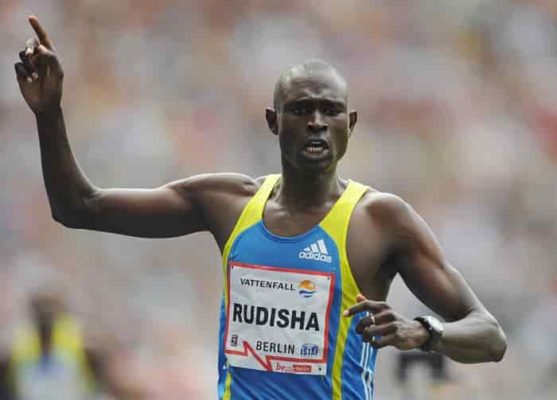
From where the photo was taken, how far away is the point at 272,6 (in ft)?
27.5

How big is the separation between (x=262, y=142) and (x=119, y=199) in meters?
3.82

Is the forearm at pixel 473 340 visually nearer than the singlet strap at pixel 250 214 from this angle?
Yes

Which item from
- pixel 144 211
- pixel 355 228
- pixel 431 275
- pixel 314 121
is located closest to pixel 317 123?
pixel 314 121

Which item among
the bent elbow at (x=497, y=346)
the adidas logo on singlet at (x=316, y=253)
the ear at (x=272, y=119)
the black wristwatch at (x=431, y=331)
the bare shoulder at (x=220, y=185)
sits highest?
the ear at (x=272, y=119)

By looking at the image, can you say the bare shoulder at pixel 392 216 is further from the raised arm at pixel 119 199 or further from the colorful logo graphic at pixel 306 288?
the raised arm at pixel 119 199

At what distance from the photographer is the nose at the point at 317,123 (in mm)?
4066

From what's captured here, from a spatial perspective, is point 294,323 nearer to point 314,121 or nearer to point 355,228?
point 355,228

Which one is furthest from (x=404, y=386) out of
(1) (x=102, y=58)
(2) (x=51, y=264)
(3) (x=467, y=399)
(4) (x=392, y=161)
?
(1) (x=102, y=58)

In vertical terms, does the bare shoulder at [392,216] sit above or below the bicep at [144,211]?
above

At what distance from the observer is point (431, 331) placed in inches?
145

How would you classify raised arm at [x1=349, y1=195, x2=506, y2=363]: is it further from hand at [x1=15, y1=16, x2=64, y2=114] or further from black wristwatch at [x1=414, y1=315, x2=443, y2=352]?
hand at [x1=15, y1=16, x2=64, y2=114]

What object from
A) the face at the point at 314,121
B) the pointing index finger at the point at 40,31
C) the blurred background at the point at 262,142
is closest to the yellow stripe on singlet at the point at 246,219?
the face at the point at 314,121

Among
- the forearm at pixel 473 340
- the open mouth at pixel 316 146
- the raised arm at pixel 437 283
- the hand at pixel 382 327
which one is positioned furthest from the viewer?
the open mouth at pixel 316 146

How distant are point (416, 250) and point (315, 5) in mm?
4635
